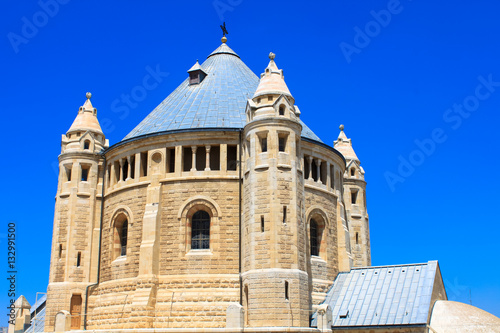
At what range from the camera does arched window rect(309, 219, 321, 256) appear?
38281 millimetres

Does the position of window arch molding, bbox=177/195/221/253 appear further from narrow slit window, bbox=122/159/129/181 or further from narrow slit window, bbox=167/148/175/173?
narrow slit window, bbox=122/159/129/181

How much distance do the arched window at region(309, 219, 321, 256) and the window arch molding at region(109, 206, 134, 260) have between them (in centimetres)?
1194

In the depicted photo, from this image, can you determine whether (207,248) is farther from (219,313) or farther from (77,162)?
(77,162)

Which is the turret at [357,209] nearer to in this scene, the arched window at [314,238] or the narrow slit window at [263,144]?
the arched window at [314,238]

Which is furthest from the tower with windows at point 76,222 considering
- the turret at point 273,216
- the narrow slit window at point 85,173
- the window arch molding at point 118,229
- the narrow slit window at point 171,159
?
the turret at point 273,216

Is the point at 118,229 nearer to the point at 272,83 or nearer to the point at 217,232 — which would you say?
the point at 217,232

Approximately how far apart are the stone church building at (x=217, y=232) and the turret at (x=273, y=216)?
0.22ft

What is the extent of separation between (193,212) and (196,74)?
12.2 metres

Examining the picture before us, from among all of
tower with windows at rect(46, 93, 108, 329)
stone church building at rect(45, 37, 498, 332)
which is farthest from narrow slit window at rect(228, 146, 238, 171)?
tower with windows at rect(46, 93, 108, 329)

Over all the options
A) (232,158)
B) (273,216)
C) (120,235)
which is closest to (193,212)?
(232,158)

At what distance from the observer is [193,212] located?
1421 inches

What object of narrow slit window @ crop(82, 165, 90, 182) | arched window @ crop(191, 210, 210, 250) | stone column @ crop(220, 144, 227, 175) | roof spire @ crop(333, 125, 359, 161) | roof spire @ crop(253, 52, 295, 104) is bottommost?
arched window @ crop(191, 210, 210, 250)

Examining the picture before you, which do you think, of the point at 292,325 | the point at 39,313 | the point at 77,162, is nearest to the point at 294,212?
the point at 292,325

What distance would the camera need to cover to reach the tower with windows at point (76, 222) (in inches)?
1521
